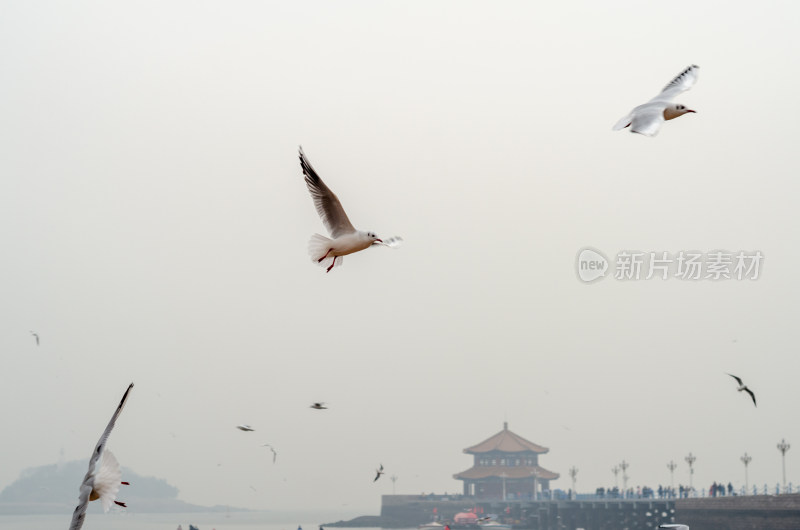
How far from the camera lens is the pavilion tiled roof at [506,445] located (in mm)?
71062

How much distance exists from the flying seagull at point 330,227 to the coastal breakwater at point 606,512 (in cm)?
2433

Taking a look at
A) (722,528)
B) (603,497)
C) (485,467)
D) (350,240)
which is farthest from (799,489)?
Answer: (350,240)

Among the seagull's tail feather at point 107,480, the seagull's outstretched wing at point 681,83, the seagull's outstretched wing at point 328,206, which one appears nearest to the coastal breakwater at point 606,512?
the seagull's outstretched wing at point 681,83

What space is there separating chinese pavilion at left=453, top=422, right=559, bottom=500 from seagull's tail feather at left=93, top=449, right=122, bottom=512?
65.6 meters

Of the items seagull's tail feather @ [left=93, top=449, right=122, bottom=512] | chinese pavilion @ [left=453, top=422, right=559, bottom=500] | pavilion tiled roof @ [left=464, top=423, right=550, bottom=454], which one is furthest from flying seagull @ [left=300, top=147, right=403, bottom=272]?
pavilion tiled roof @ [left=464, top=423, right=550, bottom=454]

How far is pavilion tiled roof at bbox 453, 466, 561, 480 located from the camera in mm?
69438

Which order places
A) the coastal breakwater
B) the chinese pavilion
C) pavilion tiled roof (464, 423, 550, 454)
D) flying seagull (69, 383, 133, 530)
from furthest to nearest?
1. pavilion tiled roof (464, 423, 550, 454)
2. the chinese pavilion
3. the coastal breakwater
4. flying seagull (69, 383, 133, 530)

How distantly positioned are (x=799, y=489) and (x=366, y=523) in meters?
39.5

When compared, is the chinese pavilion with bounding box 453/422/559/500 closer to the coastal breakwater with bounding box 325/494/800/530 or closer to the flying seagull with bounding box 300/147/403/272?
the coastal breakwater with bounding box 325/494/800/530

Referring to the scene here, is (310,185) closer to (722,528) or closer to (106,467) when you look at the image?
(106,467)

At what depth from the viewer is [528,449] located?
71.1 meters

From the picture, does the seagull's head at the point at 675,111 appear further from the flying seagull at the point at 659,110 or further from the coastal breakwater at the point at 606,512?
the coastal breakwater at the point at 606,512

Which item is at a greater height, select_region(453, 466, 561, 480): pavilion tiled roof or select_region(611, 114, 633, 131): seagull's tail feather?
select_region(611, 114, 633, 131): seagull's tail feather

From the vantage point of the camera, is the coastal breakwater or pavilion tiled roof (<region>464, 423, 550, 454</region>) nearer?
the coastal breakwater
